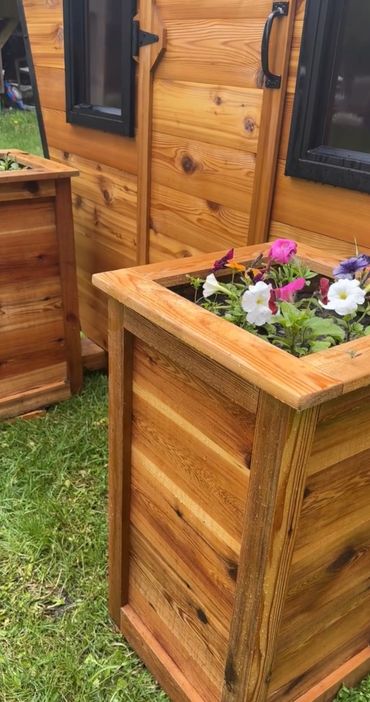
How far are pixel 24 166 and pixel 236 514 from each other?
206 cm

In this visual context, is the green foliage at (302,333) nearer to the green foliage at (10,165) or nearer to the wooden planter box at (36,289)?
the wooden planter box at (36,289)

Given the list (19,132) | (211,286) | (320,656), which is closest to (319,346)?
(211,286)

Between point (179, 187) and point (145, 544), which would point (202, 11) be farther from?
point (145, 544)

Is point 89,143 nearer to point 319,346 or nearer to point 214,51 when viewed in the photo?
point 214,51

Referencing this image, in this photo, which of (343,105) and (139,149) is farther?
(139,149)

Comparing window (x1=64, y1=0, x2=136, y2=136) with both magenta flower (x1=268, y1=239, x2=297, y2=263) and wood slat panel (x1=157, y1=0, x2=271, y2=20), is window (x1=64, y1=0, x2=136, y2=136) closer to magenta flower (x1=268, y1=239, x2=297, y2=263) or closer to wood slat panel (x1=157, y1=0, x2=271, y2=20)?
→ wood slat panel (x1=157, y1=0, x2=271, y2=20)

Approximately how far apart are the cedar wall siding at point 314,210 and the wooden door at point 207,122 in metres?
0.03

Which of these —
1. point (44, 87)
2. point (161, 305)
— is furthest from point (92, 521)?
point (44, 87)

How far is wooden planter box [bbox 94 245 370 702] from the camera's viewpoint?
1.02 m

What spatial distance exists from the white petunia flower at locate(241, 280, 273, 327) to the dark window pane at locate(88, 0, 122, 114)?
177 centimetres

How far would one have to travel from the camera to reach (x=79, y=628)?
5.84 feet

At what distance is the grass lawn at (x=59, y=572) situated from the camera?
5.34ft

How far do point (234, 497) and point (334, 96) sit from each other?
1.12m

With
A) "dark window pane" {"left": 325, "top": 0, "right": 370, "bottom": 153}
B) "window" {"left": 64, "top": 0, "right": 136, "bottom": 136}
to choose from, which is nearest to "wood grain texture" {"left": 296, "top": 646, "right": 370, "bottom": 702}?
"dark window pane" {"left": 325, "top": 0, "right": 370, "bottom": 153}
